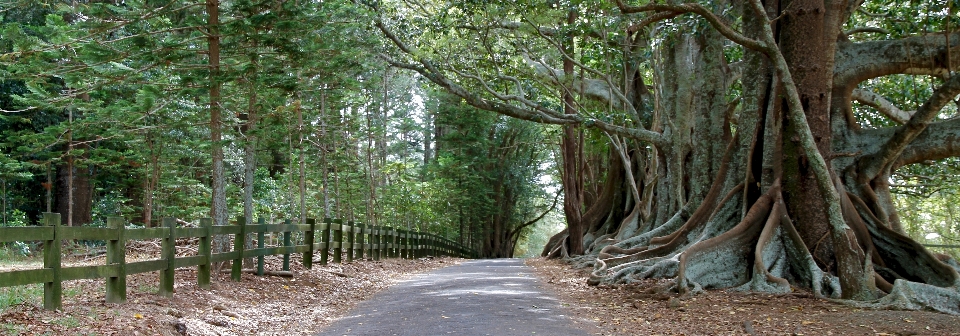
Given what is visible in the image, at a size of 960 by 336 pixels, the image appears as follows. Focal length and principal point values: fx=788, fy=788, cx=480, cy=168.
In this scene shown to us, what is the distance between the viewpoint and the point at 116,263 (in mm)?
7613

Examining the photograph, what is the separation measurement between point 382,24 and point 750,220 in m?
12.0

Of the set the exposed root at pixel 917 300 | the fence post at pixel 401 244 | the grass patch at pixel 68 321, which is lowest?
the fence post at pixel 401 244

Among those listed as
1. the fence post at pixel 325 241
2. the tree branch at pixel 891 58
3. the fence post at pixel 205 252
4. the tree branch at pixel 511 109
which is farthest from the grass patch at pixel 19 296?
the tree branch at pixel 891 58

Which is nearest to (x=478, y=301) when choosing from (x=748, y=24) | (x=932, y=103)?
(x=932, y=103)

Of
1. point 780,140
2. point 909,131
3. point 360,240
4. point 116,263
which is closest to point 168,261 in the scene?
point 116,263


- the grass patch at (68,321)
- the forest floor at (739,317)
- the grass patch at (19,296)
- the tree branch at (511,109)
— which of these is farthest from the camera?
the tree branch at (511,109)

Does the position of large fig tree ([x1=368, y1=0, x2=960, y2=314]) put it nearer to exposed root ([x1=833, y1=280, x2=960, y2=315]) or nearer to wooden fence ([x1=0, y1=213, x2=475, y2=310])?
exposed root ([x1=833, y1=280, x2=960, y2=315])

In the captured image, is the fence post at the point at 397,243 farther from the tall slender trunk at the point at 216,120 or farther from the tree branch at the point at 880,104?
the tree branch at the point at 880,104

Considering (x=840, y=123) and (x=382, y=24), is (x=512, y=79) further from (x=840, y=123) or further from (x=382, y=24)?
(x=840, y=123)

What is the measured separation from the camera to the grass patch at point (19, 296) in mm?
7524

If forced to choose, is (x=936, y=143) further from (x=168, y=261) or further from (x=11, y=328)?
(x=11, y=328)

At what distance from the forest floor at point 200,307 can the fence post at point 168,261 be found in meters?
0.12

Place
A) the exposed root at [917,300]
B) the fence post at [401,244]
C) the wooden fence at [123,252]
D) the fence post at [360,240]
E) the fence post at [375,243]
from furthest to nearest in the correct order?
the fence post at [401,244]
the fence post at [375,243]
the fence post at [360,240]
the exposed root at [917,300]
the wooden fence at [123,252]

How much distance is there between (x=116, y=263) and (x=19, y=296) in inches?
73.0
